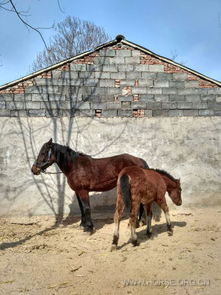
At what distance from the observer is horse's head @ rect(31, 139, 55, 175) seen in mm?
7824

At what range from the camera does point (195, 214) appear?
9102 mm

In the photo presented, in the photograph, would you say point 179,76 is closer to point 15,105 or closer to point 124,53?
point 124,53

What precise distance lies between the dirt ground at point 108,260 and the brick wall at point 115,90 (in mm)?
3020

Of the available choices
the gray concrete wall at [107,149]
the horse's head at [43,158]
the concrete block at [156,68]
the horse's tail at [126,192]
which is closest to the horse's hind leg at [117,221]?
the horse's tail at [126,192]

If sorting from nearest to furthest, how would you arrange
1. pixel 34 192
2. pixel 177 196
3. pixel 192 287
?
pixel 192 287, pixel 177 196, pixel 34 192

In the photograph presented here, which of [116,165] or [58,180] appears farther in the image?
[58,180]

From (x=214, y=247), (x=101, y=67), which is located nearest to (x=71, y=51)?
(x=101, y=67)

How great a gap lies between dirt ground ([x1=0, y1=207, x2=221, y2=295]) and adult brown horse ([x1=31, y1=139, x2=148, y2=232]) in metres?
0.92

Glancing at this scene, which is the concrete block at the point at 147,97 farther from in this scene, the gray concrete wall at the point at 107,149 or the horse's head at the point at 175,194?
the horse's head at the point at 175,194

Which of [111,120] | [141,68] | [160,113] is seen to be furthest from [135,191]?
[141,68]

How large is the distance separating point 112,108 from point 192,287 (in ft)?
18.6

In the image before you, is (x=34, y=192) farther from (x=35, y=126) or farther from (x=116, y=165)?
(x=116, y=165)

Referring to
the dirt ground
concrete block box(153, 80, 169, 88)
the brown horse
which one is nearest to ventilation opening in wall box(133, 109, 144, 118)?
concrete block box(153, 80, 169, 88)

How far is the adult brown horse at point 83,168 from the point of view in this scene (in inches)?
309
